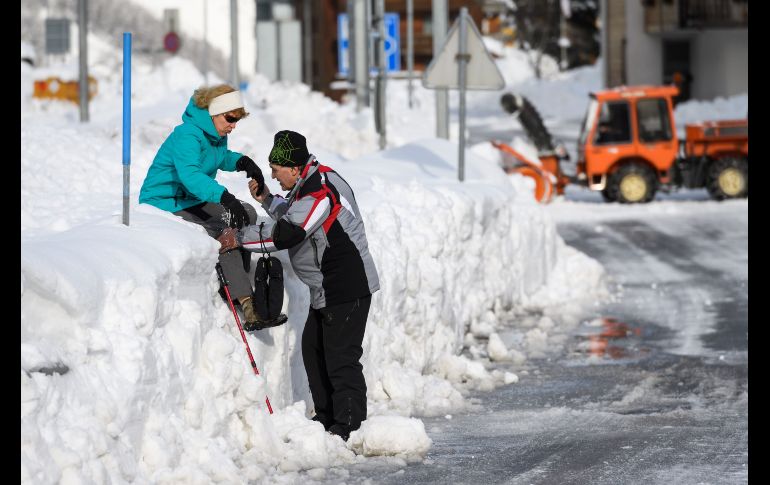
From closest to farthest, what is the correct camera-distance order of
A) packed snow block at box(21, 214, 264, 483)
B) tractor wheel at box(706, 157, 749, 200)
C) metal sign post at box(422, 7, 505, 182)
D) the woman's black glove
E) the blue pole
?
packed snow block at box(21, 214, 264, 483) < the blue pole < the woman's black glove < metal sign post at box(422, 7, 505, 182) < tractor wheel at box(706, 157, 749, 200)

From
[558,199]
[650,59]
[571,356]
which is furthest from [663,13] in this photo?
[571,356]

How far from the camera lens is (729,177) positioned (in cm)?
2586

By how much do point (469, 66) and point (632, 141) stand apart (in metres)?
11.1

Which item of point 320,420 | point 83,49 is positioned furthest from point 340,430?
point 83,49

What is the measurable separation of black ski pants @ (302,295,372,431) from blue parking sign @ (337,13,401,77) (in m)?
33.9

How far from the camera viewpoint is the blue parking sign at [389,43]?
48.0 metres

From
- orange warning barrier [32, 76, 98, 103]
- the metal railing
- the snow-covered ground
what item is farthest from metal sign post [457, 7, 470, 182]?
the metal railing

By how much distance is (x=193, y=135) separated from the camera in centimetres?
807

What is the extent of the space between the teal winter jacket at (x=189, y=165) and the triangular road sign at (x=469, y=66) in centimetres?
734

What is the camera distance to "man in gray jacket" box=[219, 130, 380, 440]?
796 cm

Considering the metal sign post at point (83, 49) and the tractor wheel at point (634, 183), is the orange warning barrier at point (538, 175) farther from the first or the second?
the metal sign post at point (83, 49)

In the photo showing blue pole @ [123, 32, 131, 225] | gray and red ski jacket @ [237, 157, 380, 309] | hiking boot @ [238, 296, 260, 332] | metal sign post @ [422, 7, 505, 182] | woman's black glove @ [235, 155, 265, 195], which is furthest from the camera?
metal sign post @ [422, 7, 505, 182]

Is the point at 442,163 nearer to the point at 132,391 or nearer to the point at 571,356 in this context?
the point at 571,356

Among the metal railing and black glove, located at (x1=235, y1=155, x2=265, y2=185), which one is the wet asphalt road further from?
the metal railing
